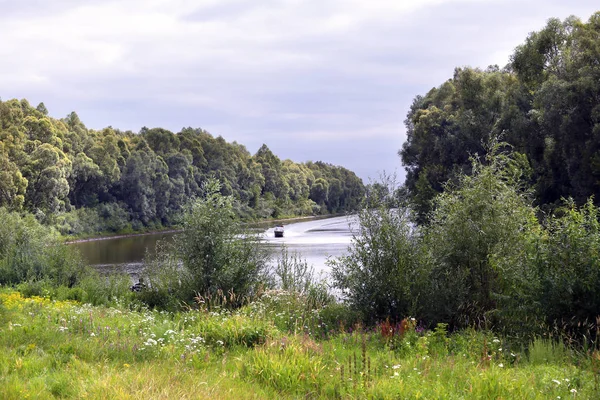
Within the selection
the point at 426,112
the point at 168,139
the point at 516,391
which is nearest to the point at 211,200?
the point at 516,391

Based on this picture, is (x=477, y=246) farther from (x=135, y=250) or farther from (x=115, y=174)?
(x=115, y=174)

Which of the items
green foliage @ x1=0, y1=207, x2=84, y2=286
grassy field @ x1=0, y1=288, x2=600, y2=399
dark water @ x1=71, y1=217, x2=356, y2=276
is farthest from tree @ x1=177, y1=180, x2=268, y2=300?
dark water @ x1=71, y1=217, x2=356, y2=276

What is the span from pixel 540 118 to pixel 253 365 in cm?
3270

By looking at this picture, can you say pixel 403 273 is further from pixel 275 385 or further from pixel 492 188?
pixel 275 385

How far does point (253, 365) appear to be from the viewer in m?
6.48

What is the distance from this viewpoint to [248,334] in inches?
326

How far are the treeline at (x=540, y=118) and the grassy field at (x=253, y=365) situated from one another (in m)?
13.1

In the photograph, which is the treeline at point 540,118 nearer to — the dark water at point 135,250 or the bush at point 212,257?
the bush at point 212,257

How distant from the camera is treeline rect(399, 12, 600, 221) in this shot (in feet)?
105

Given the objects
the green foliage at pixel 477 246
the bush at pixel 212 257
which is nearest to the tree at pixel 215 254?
the bush at pixel 212 257

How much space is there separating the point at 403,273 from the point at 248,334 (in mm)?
4575

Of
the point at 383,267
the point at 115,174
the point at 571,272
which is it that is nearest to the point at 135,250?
the point at 115,174

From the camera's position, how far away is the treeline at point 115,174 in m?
56.1

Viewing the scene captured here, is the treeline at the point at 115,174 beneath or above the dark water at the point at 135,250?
above
